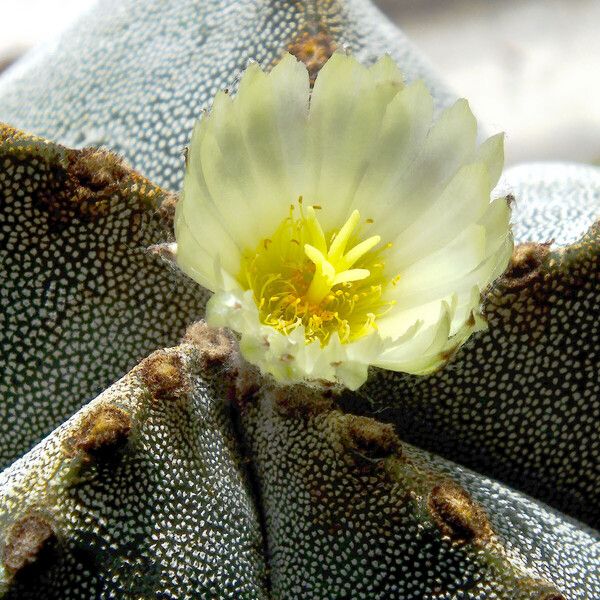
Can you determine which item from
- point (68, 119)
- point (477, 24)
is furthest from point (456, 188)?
point (477, 24)

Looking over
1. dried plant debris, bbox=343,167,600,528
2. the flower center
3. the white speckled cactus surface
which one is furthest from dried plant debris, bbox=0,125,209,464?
dried plant debris, bbox=343,167,600,528

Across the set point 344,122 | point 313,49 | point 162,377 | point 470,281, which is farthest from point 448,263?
point 313,49

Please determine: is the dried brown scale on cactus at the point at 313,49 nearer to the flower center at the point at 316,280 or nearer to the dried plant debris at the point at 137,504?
the flower center at the point at 316,280

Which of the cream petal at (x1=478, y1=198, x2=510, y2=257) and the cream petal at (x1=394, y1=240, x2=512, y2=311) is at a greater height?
the cream petal at (x1=478, y1=198, x2=510, y2=257)

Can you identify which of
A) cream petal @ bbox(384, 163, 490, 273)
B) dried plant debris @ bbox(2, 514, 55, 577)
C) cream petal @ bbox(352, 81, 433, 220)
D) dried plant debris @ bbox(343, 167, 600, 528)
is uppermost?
cream petal @ bbox(352, 81, 433, 220)

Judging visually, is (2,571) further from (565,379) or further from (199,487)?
(565,379)

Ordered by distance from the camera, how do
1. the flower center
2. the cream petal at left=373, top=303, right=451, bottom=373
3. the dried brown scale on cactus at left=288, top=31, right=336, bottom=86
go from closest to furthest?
the cream petal at left=373, top=303, right=451, bottom=373 < the flower center < the dried brown scale on cactus at left=288, top=31, right=336, bottom=86

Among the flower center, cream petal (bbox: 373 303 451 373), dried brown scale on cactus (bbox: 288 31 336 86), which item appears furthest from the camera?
dried brown scale on cactus (bbox: 288 31 336 86)

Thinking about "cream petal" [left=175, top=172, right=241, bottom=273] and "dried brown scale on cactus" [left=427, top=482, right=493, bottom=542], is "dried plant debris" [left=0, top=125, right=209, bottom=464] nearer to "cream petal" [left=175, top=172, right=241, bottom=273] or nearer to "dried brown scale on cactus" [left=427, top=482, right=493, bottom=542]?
"cream petal" [left=175, top=172, right=241, bottom=273]
